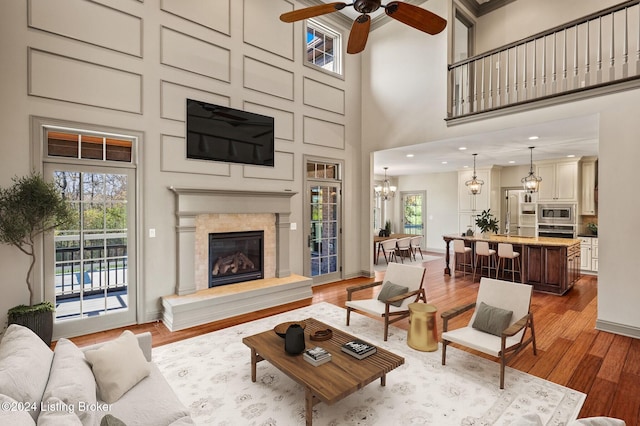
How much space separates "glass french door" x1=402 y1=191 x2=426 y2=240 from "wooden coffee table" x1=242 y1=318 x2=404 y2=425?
9346 mm

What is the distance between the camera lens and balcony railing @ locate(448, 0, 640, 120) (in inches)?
180

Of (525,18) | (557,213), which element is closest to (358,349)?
(525,18)

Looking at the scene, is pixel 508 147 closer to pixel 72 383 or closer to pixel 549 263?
pixel 549 263

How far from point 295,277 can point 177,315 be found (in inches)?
82.5

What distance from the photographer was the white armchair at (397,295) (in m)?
3.79

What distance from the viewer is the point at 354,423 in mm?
2307

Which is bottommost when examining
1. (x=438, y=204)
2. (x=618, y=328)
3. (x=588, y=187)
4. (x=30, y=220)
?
(x=618, y=328)

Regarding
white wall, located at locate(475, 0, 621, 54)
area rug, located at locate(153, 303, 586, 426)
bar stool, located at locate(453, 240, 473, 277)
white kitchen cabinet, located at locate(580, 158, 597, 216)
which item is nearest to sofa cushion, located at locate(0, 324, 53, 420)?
area rug, located at locate(153, 303, 586, 426)

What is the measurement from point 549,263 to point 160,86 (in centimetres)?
723

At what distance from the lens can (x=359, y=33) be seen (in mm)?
3248

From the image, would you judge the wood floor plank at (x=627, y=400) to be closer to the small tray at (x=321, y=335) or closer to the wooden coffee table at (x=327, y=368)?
the wooden coffee table at (x=327, y=368)

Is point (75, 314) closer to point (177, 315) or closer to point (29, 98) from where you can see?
point (177, 315)

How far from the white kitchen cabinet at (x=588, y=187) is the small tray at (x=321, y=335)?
796 centimetres

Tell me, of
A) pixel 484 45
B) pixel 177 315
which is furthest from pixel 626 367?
pixel 484 45
